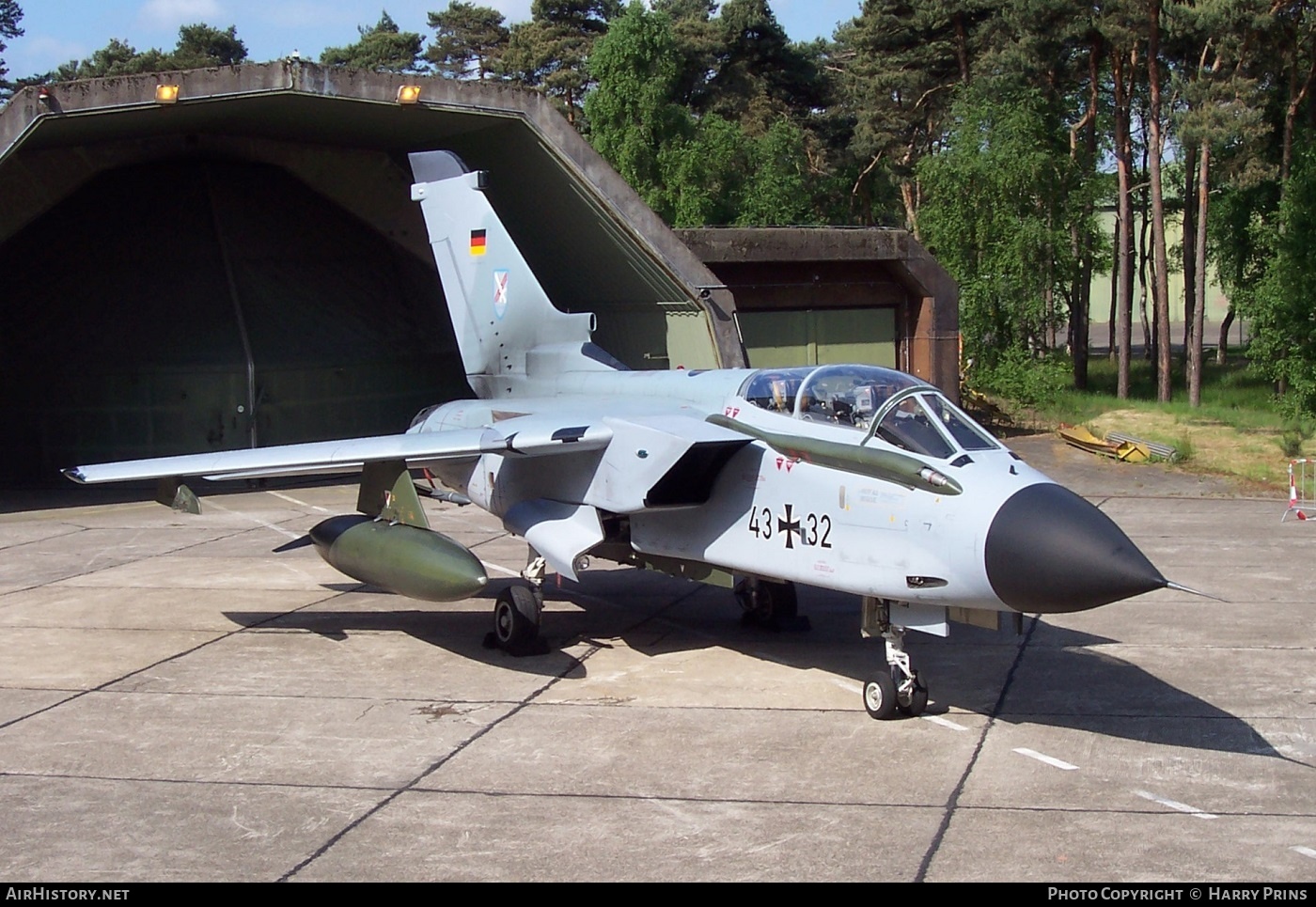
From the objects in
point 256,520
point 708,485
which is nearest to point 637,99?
point 256,520

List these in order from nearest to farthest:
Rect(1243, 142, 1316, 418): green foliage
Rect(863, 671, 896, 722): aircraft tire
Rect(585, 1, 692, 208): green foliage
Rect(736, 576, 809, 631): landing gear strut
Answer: Rect(863, 671, 896, 722): aircraft tire < Rect(736, 576, 809, 631): landing gear strut < Rect(1243, 142, 1316, 418): green foliage < Rect(585, 1, 692, 208): green foliage

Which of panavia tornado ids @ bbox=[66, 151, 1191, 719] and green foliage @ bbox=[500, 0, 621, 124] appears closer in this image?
panavia tornado ids @ bbox=[66, 151, 1191, 719]

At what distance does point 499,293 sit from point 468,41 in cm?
5514

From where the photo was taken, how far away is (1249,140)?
31.0 metres

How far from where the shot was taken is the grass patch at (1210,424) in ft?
74.4

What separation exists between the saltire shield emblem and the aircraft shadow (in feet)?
9.17

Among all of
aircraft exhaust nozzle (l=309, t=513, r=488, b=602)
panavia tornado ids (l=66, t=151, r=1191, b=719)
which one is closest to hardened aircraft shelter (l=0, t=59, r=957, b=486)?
panavia tornado ids (l=66, t=151, r=1191, b=719)

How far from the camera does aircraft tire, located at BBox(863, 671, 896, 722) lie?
8.59 meters

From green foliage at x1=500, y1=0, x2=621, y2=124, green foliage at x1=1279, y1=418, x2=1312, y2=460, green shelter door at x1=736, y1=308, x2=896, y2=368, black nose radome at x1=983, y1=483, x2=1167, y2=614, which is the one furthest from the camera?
green foliage at x1=500, y1=0, x2=621, y2=124

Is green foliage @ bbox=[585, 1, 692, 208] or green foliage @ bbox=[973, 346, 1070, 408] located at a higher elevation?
green foliage @ bbox=[585, 1, 692, 208]

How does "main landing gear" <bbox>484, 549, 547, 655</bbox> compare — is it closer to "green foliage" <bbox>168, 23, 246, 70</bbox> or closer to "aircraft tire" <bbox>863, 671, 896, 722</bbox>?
"aircraft tire" <bbox>863, 671, 896, 722</bbox>

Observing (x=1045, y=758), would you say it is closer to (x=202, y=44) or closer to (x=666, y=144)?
(x=666, y=144)

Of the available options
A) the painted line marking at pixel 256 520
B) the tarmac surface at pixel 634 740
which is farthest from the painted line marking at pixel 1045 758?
the painted line marking at pixel 256 520

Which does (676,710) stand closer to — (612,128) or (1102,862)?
(1102,862)
